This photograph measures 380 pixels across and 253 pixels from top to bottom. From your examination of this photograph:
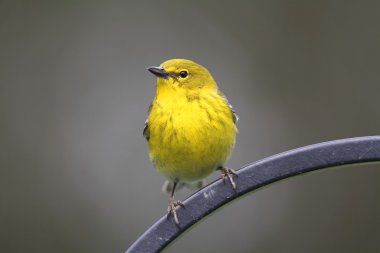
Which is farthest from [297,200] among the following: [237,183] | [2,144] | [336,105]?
[237,183]

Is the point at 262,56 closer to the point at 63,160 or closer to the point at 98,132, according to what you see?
the point at 98,132

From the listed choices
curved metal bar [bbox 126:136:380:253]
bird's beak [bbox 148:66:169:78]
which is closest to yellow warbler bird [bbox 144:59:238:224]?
bird's beak [bbox 148:66:169:78]

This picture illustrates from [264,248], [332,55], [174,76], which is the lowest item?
[264,248]

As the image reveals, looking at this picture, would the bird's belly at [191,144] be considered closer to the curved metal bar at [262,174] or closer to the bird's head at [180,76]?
the bird's head at [180,76]

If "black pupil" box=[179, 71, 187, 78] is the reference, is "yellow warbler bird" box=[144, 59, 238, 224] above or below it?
below

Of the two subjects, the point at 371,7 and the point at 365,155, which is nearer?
the point at 365,155

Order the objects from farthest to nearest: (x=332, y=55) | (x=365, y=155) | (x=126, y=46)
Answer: (x=126, y=46), (x=332, y=55), (x=365, y=155)

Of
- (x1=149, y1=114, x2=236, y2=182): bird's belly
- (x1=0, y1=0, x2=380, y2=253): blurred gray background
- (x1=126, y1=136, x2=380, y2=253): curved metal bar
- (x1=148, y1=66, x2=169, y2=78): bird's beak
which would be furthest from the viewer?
(x1=0, y1=0, x2=380, y2=253): blurred gray background

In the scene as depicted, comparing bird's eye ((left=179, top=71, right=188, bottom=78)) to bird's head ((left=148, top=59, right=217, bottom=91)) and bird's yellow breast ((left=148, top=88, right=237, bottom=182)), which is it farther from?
bird's yellow breast ((left=148, top=88, right=237, bottom=182))
